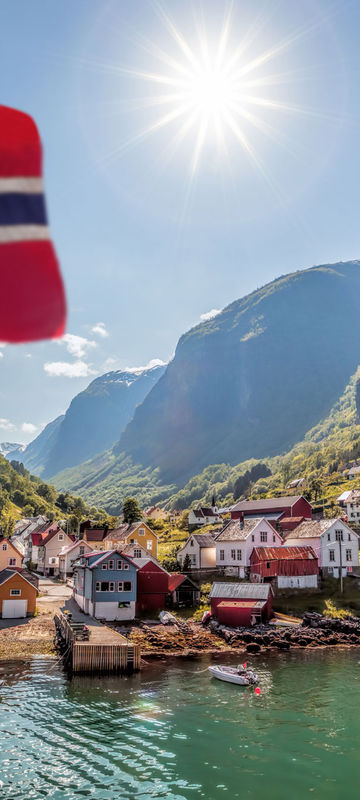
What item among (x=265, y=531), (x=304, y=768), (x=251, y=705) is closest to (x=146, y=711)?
(x=251, y=705)

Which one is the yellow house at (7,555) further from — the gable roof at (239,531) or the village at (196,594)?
the gable roof at (239,531)

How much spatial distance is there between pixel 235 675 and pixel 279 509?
7419cm

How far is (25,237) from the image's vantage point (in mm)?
2553

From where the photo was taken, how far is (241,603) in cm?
6059

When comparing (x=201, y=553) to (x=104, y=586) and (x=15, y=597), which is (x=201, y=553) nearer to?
(x=104, y=586)

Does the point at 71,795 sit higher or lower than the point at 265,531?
lower

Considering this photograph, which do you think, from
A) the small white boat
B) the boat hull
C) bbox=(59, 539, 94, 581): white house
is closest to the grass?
the small white boat

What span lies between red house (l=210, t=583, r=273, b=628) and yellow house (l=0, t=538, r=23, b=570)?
32.9m

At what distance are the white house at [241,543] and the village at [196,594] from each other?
5.5 inches

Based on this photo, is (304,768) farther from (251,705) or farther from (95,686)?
(95,686)

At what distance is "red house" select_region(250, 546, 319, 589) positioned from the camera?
6775cm

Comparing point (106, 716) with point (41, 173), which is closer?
point (41, 173)

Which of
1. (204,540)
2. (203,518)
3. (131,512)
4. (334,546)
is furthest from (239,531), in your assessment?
(203,518)

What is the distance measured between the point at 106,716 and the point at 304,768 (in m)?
12.1
